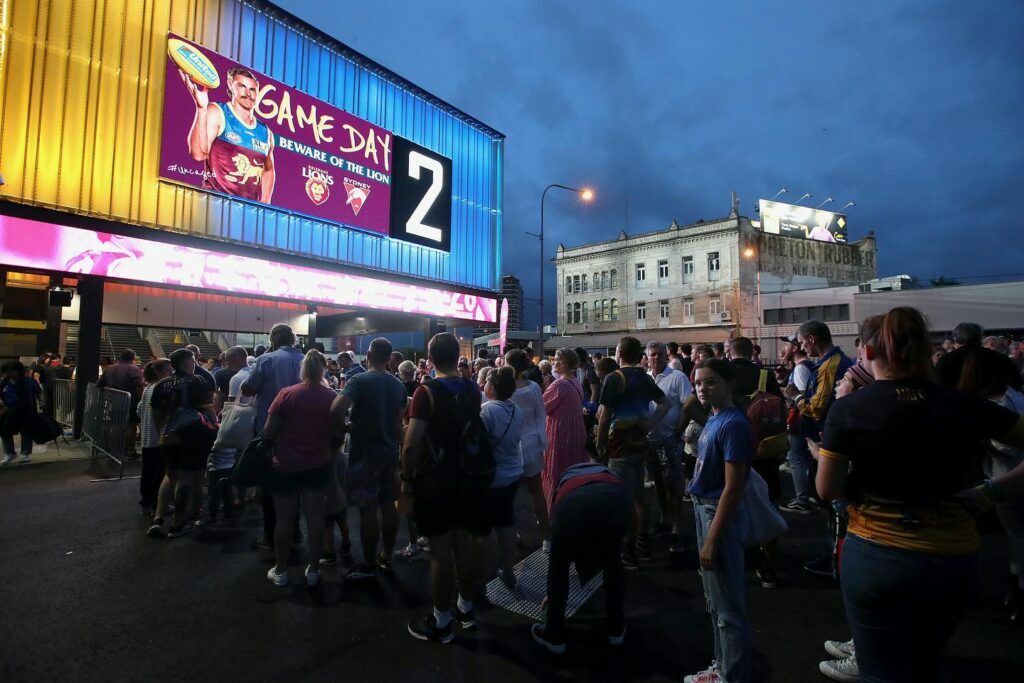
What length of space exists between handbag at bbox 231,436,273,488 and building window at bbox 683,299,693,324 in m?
37.6

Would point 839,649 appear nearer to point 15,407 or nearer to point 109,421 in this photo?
point 109,421

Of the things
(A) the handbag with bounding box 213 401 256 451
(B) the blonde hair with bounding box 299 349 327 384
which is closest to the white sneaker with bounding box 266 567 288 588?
(B) the blonde hair with bounding box 299 349 327 384

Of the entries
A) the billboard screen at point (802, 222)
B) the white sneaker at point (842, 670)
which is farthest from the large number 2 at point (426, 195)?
the billboard screen at point (802, 222)

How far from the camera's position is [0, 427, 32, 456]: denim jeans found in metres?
8.34

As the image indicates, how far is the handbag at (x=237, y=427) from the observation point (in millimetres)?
5570

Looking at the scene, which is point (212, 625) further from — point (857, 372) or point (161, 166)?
point (161, 166)

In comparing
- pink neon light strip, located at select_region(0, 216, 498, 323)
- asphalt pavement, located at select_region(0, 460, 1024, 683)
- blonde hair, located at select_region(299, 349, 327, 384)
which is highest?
pink neon light strip, located at select_region(0, 216, 498, 323)

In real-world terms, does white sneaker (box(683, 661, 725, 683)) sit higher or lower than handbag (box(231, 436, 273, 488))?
lower

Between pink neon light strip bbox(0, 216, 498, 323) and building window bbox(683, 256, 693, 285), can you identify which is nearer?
pink neon light strip bbox(0, 216, 498, 323)

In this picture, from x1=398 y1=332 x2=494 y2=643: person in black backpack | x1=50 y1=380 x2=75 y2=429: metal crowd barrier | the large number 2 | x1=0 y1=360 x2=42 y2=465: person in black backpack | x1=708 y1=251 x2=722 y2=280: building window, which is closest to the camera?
x1=398 y1=332 x2=494 y2=643: person in black backpack

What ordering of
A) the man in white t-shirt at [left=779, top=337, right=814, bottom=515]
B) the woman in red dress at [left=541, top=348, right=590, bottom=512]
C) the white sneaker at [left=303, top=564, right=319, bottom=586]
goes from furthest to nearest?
1. the man in white t-shirt at [left=779, top=337, right=814, bottom=515]
2. the woman in red dress at [left=541, top=348, right=590, bottom=512]
3. the white sneaker at [left=303, top=564, right=319, bottom=586]

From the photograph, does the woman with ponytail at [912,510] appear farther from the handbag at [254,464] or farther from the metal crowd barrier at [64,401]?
the metal crowd barrier at [64,401]

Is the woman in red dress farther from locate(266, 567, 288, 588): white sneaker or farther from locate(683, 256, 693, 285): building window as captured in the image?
locate(683, 256, 693, 285): building window

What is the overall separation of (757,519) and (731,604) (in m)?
0.45
